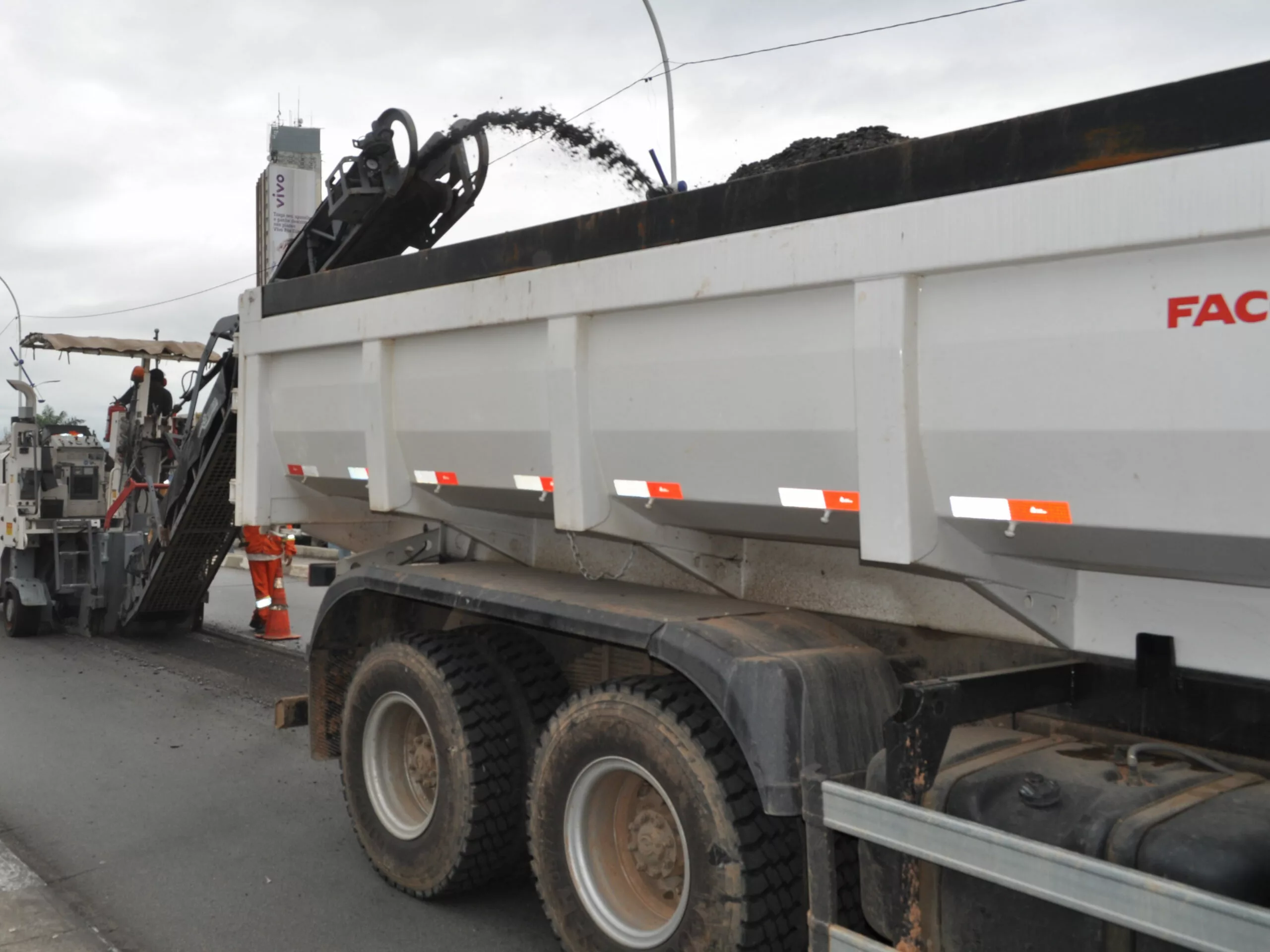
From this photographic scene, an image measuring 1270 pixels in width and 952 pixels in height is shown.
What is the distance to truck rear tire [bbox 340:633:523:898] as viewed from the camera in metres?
4.09

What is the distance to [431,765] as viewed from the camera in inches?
177

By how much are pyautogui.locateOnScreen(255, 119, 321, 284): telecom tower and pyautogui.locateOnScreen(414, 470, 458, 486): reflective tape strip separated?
37590mm

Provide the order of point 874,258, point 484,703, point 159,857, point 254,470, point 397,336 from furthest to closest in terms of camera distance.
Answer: point 254,470 < point 159,857 < point 397,336 < point 484,703 < point 874,258

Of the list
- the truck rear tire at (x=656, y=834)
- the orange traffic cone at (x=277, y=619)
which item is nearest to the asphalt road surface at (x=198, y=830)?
the truck rear tire at (x=656, y=834)

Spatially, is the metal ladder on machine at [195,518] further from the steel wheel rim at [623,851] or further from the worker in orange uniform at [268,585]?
the steel wheel rim at [623,851]

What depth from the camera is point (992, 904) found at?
2.54 m

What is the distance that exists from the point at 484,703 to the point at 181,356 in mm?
8793

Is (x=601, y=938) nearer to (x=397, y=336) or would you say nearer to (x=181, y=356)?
(x=397, y=336)

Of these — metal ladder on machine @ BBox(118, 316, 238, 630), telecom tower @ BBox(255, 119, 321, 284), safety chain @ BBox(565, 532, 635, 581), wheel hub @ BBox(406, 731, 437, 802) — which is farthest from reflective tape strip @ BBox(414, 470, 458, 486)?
telecom tower @ BBox(255, 119, 321, 284)

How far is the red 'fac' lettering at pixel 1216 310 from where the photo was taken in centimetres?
216

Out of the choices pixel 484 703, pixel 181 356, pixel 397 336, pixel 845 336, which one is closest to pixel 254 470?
pixel 397 336

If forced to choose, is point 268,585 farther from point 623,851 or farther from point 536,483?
point 623,851

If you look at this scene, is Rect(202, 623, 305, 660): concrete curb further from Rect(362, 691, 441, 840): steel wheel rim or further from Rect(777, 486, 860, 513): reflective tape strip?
Rect(777, 486, 860, 513): reflective tape strip

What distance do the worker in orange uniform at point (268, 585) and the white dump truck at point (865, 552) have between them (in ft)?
20.5
